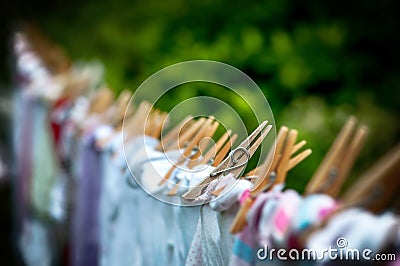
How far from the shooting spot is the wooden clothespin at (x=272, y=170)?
1.00 meters

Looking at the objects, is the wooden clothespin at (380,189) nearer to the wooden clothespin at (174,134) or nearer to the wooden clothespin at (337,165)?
the wooden clothespin at (337,165)

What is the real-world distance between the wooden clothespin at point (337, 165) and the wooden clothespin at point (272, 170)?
0.32 feet

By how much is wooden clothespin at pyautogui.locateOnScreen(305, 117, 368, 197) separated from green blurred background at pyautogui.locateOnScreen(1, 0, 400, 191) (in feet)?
5.57

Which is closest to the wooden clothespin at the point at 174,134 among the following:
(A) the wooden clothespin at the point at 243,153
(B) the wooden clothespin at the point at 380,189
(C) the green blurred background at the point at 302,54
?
(A) the wooden clothespin at the point at 243,153

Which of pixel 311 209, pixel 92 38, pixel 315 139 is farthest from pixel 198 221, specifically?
pixel 92 38

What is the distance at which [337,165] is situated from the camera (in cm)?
91

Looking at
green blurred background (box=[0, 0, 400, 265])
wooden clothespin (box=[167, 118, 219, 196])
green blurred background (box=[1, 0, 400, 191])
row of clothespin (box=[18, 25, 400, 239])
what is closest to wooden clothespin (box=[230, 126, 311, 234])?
row of clothespin (box=[18, 25, 400, 239])

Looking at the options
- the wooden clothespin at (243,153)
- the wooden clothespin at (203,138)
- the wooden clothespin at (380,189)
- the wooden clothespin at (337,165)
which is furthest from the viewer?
the wooden clothespin at (203,138)

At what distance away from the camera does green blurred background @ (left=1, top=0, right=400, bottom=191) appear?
10.1ft

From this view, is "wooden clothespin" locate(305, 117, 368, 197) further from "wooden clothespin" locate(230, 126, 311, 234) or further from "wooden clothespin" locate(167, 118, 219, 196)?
"wooden clothespin" locate(167, 118, 219, 196)

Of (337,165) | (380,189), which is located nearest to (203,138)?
(337,165)

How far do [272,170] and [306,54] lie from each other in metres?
2.43

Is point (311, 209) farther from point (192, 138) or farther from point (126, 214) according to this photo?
point (126, 214)

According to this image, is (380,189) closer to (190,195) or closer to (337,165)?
(337,165)
